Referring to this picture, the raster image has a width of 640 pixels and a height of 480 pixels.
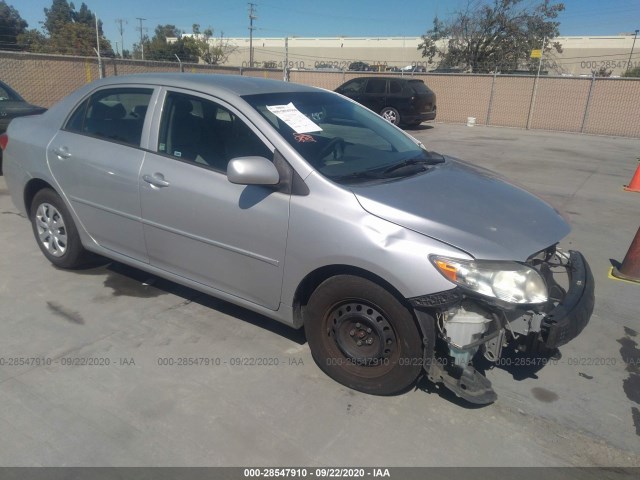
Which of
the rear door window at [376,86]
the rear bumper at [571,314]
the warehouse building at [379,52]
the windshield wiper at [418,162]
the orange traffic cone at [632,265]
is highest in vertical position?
the warehouse building at [379,52]

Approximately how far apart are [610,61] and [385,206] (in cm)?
6799

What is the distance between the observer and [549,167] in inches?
434

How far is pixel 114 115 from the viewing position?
13.1 ft

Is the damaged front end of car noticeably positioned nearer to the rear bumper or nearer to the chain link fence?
the rear bumper

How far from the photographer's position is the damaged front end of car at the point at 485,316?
2.50 meters

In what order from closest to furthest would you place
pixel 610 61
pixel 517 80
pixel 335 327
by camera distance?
pixel 335 327, pixel 517 80, pixel 610 61

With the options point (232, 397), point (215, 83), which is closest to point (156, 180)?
point (215, 83)

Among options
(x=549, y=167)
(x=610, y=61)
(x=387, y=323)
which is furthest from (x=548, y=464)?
(x=610, y=61)

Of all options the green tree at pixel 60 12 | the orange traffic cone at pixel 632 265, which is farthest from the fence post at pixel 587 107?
the green tree at pixel 60 12

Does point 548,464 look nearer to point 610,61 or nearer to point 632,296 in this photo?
point 632,296

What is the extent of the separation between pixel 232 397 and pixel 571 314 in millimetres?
1964

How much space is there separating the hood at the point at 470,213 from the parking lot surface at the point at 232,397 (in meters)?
0.98

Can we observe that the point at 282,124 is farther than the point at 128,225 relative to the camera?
No

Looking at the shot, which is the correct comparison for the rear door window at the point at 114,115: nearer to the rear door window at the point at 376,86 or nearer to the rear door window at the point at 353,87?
the rear door window at the point at 376,86
